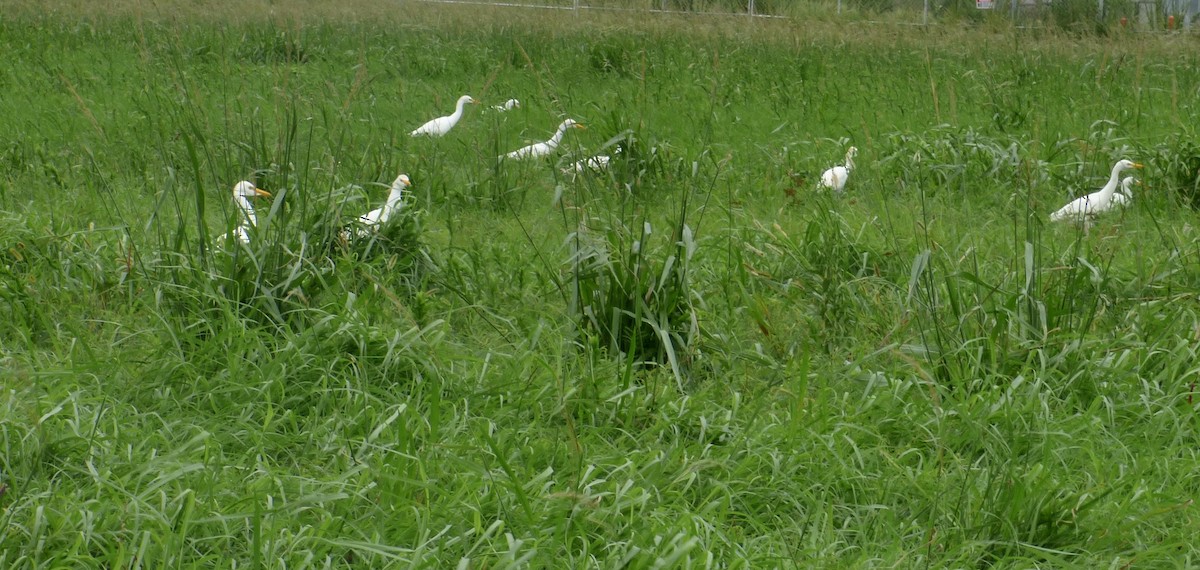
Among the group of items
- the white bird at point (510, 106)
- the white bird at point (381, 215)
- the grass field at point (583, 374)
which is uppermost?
the white bird at point (510, 106)

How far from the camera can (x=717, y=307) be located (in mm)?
4133

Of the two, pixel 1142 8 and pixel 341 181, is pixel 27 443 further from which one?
pixel 1142 8

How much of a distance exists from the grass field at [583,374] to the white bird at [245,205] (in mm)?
65

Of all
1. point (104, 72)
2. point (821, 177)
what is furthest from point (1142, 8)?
point (104, 72)

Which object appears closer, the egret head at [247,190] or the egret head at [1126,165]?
the egret head at [247,190]

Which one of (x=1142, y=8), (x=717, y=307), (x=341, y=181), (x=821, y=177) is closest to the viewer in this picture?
(x=717, y=307)

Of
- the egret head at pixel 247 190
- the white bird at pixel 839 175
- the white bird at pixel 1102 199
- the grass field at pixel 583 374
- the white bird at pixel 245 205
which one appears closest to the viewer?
the grass field at pixel 583 374

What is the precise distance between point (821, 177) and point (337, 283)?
10.3ft

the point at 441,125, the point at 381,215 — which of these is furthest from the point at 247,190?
the point at 441,125

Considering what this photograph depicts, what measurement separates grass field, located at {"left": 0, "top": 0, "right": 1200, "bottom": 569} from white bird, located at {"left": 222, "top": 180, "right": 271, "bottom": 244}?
0.07 meters

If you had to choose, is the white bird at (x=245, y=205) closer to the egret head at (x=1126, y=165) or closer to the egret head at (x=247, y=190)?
the egret head at (x=247, y=190)

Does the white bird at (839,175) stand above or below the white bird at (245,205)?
below

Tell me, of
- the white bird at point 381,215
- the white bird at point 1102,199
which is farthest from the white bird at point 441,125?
the white bird at point 1102,199

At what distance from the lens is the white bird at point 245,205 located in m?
3.65
